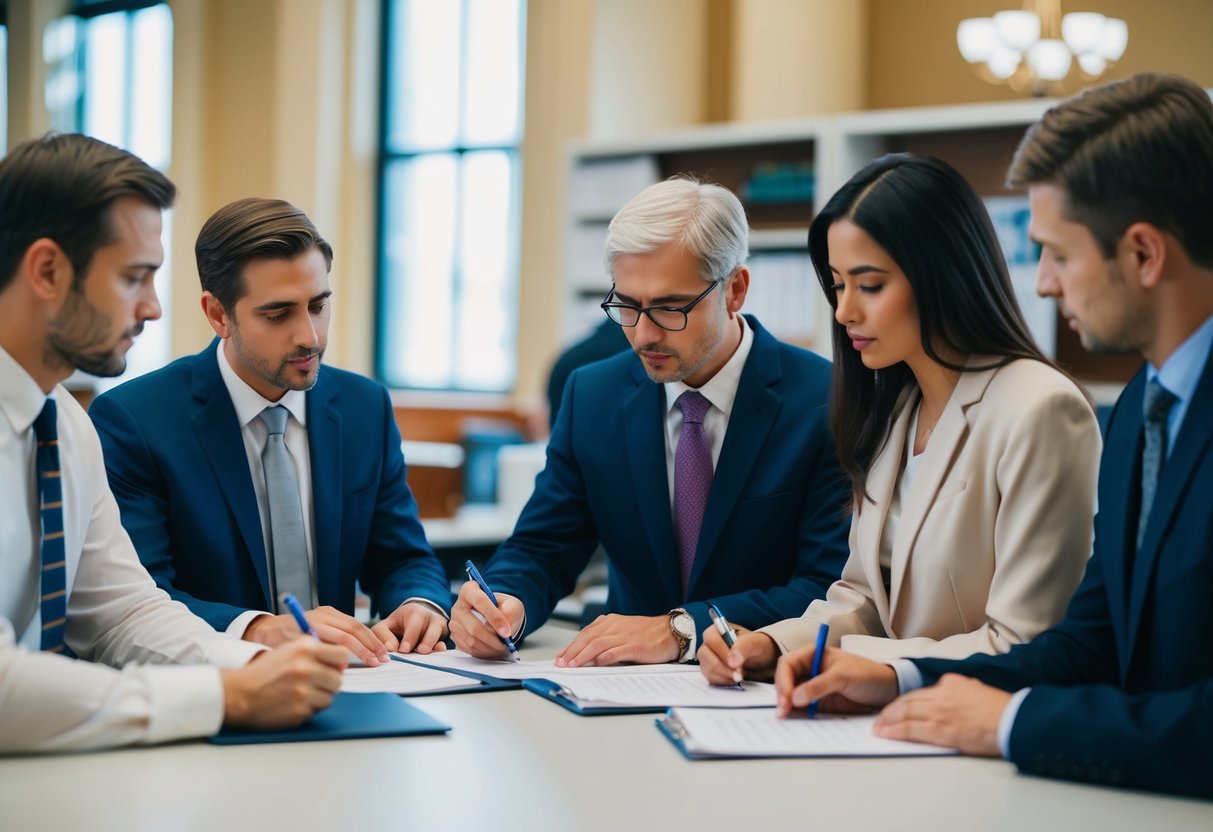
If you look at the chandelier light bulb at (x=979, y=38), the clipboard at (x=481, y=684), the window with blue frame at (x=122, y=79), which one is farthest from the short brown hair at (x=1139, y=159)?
the window with blue frame at (x=122, y=79)

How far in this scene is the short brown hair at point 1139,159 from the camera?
1.54 m

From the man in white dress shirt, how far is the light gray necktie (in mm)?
492

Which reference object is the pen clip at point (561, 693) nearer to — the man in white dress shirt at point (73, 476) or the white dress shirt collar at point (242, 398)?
the man in white dress shirt at point (73, 476)

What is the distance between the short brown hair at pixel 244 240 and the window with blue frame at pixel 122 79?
7678 millimetres

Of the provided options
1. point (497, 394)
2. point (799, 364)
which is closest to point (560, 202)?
point (497, 394)

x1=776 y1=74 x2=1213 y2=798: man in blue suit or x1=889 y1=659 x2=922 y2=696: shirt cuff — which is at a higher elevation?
x1=776 y1=74 x2=1213 y2=798: man in blue suit

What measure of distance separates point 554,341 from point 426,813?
270 inches

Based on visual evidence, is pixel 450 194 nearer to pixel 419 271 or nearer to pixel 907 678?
pixel 419 271

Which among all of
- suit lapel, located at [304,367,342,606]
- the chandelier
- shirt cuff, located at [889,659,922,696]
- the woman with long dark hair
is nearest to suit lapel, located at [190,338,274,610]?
suit lapel, located at [304,367,342,606]

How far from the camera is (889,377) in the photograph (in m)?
2.17

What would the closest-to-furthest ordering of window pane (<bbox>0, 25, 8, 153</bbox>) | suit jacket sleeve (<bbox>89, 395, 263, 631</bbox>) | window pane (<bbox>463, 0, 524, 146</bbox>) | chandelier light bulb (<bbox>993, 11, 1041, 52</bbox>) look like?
suit jacket sleeve (<bbox>89, 395, 263, 631</bbox>) → chandelier light bulb (<bbox>993, 11, 1041, 52</bbox>) → window pane (<bbox>0, 25, 8, 153</bbox>) → window pane (<bbox>463, 0, 524, 146</bbox>)

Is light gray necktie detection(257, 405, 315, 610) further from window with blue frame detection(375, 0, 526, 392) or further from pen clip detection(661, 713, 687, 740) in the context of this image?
window with blue frame detection(375, 0, 526, 392)

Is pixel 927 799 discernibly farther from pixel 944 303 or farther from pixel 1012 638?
pixel 944 303

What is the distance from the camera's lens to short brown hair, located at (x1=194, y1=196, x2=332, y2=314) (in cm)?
236
